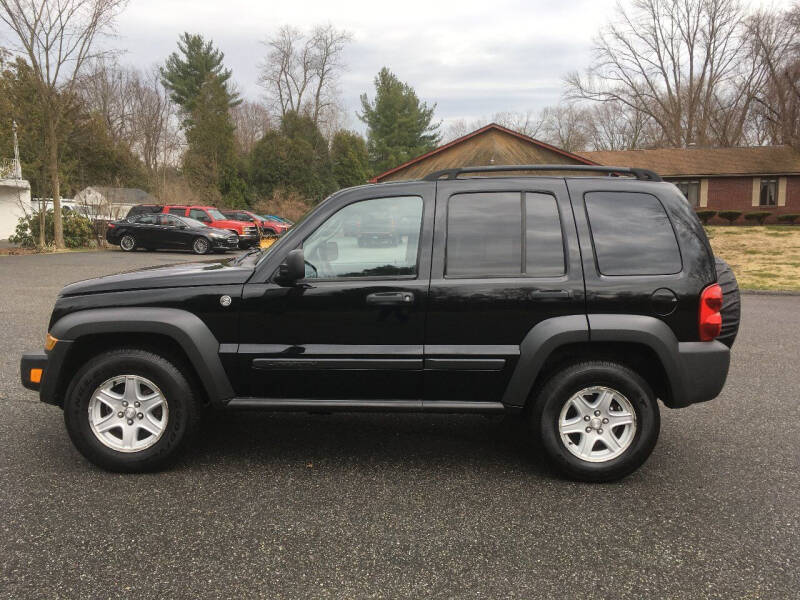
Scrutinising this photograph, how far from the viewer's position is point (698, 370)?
357 cm

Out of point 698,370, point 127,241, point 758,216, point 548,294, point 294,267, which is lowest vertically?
point 698,370

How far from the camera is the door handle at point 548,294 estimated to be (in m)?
3.59

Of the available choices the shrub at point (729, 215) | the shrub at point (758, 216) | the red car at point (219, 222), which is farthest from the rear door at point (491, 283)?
the shrub at point (758, 216)

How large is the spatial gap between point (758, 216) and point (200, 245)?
97.0ft

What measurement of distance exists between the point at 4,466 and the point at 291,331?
6.58 ft

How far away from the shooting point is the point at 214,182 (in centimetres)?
4247

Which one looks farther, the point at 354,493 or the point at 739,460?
the point at 739,460

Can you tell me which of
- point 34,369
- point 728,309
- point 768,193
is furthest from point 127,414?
point 768,193

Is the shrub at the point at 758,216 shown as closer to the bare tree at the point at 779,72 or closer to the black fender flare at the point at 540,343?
the bare tree at the point at 779,72

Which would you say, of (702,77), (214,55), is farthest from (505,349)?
(214,55)

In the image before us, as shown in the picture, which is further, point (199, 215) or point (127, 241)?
point (199, 215)

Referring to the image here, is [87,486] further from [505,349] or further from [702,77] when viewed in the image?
[702,77]

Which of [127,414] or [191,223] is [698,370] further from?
[191,223]

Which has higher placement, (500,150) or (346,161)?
(346,161)
